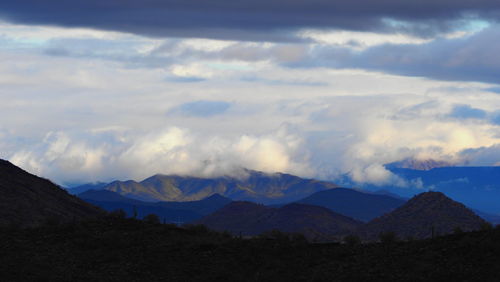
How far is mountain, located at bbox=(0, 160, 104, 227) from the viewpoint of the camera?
15395 cm

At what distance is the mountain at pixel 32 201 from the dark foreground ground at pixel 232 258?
83243 mm

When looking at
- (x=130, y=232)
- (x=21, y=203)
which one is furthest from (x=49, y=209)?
(x=130, y=232)

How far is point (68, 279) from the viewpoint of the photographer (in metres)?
53.9

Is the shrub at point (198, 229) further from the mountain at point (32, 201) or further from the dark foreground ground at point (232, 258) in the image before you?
the mountain at point (32, 201)

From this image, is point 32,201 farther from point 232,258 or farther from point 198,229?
point 232,258

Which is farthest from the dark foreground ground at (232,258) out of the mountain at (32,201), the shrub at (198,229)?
the mountain at (32,201)

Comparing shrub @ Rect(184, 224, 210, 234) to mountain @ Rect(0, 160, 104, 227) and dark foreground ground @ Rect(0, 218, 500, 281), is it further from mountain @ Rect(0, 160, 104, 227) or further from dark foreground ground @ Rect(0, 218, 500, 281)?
mountain @ Rect(0, 160, 104, 227)

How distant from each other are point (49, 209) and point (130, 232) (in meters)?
106

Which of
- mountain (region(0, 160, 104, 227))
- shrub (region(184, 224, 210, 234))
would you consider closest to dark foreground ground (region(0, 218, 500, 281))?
shrub (region(184, 224, 210, 234))

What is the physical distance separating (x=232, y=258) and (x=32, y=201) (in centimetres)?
11692

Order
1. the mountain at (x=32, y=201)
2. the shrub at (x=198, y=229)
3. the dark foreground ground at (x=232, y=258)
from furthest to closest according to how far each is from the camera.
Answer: the mountain at (x=32, y=201)
the shrub at (x=198, y=229)
the dark foreground ground at (x=232, y=258)

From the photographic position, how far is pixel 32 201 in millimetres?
167000

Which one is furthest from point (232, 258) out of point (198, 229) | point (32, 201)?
point (32, 201)

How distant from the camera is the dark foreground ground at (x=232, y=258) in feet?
171
